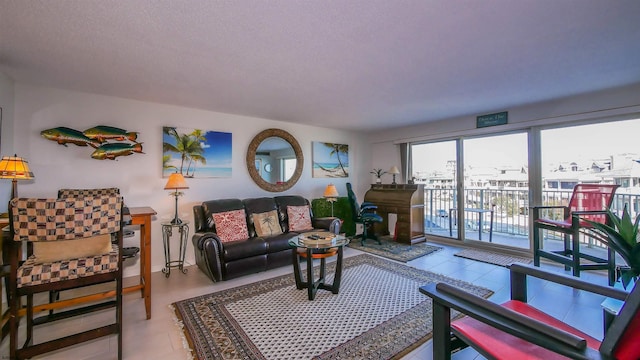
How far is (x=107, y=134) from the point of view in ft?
11.2

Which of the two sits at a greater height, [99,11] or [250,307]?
[99,11]

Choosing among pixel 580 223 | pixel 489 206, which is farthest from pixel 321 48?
pixel 489 206

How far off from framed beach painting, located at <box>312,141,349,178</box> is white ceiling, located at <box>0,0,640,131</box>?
1993mm

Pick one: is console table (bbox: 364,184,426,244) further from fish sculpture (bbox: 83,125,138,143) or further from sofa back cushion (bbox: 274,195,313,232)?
fish sculpture (bbox: 83,125,138,143)

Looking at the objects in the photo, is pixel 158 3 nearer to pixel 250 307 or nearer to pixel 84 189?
pixel 250 307

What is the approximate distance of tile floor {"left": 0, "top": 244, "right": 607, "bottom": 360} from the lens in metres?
1.99

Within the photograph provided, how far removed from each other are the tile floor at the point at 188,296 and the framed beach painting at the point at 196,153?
1.43 m

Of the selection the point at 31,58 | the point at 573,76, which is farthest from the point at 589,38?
the point at 31,58

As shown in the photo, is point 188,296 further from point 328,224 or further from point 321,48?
point 321,48

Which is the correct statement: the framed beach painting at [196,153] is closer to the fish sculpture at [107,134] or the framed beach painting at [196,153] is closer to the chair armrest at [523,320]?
the fish sculpture at [107,134]

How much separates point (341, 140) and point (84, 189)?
14.7 ft

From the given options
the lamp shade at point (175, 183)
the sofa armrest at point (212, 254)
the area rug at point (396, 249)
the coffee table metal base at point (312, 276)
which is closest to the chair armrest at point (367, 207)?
the area rug at point (396, 249)

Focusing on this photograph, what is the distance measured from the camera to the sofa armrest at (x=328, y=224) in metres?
4.30

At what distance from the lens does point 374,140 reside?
6.48m
